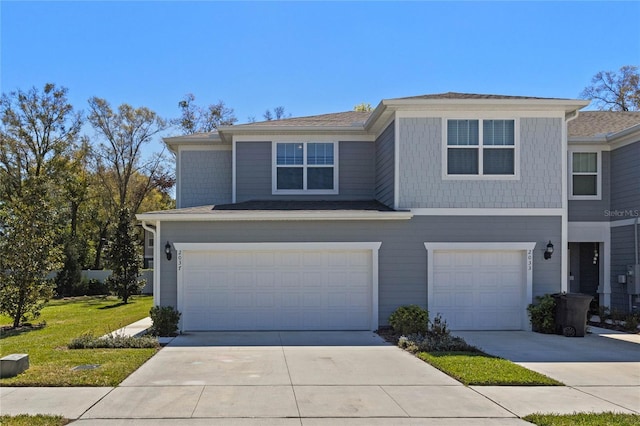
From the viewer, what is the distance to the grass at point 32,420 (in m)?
6.21

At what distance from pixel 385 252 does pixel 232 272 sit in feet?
11.7

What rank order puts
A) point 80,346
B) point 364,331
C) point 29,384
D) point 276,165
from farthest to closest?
point 276,165 < point 364,331 < point 80,346 < point 29,384

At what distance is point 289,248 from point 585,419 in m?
8.11

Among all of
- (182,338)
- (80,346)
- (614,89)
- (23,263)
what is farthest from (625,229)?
(614,89)

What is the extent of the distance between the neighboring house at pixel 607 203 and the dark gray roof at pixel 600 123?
0.08ft

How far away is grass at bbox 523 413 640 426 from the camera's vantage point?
21.0ft

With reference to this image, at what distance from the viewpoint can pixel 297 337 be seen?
502 inches

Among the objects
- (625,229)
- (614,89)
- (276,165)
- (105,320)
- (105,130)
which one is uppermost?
(614,89)

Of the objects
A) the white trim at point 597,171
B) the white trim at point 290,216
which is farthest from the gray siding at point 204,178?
the white trim at point 597,171

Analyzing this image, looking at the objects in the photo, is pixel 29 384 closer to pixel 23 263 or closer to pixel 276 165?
pixel 23 263

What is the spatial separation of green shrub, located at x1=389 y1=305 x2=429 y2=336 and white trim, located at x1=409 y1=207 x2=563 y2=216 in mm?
2191

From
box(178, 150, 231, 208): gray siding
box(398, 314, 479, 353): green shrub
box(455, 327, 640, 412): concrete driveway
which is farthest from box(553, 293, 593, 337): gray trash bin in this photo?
box(178, 150, 231, 208): gray siding

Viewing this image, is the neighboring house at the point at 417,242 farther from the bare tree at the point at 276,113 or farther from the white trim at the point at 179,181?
the bare tree at the point at 276,113

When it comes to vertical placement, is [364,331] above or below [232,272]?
below
